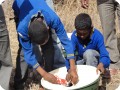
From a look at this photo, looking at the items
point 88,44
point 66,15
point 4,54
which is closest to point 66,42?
point 88,44

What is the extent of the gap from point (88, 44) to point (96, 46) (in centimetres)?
9

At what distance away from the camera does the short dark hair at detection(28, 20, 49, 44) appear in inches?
138

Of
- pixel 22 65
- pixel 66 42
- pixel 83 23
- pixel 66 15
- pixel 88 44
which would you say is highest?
pixel 83 23

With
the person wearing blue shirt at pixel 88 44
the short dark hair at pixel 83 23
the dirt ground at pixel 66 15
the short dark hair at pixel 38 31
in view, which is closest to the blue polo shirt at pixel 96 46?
the person wearing blue shirt at pixel 88 44

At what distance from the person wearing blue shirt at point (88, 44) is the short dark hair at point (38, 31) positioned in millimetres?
558

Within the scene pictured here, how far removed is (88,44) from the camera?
4.15 meters

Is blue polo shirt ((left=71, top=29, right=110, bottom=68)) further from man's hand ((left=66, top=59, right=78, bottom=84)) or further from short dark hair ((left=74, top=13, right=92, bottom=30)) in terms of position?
man's hand ((left=66, top=59, right=78, bottom=84))

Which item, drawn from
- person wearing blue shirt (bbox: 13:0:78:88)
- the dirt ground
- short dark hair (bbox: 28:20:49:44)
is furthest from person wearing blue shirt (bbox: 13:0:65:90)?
the dirt ground

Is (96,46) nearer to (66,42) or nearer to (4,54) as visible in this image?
(66,42)

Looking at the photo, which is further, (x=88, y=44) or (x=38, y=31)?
(x=88, y=44)

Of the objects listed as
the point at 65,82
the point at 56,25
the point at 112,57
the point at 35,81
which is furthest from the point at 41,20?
the point at 112,57

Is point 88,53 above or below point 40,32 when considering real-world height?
below

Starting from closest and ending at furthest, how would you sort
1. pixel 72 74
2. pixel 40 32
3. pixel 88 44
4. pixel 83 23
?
pixel 40 32
pixel 72 74
pixel 83 23
pixel 88 44

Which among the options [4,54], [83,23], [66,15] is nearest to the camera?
[4,54]
